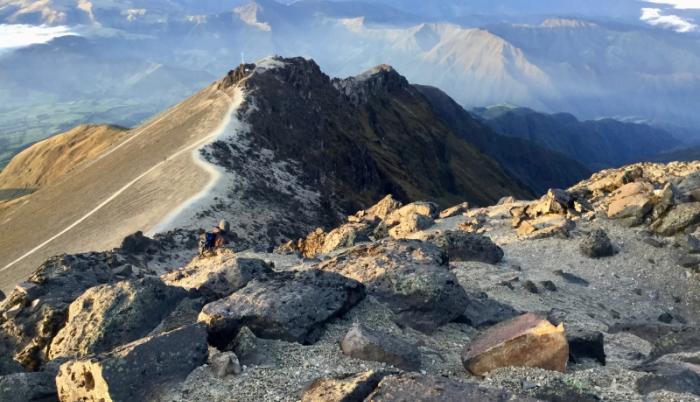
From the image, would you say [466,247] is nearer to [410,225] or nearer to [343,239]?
[343,239]

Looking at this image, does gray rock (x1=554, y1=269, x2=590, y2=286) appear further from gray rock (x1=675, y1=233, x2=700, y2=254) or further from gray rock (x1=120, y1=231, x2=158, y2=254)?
gray rock (x1=120, y1=231, x2=158, y2=254)

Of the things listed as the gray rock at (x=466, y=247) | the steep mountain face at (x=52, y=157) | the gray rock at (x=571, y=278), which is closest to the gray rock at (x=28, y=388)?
the gray rock at (x=466, y=247)

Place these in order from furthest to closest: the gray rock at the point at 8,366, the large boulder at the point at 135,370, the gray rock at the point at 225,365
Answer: the gray rock at the point at 8,366 < the gray rock at the point at 225,365 < the large boulder at the point at 135,370

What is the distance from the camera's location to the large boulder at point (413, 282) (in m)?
17.0

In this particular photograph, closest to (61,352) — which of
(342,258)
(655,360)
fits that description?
(342,258)

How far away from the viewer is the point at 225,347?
1432 centimetres

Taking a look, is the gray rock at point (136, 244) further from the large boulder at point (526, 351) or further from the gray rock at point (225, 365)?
the large boulder at point (526, 351)

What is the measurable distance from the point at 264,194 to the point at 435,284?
167 feet

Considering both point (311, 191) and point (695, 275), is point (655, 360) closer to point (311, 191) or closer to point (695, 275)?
point (695, 275)

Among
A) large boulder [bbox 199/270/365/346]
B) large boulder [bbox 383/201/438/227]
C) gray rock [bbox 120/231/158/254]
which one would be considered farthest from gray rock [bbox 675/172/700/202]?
gray rock [bbox 120/231/158/254]

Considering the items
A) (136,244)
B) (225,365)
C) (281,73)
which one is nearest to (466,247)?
(225,365)

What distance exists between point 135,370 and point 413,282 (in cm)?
828

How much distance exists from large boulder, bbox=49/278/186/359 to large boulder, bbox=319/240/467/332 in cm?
590

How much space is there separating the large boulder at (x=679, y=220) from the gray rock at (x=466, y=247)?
11.6 m
